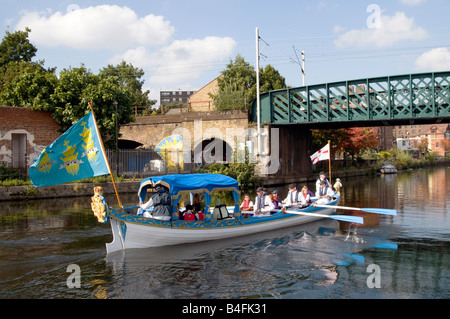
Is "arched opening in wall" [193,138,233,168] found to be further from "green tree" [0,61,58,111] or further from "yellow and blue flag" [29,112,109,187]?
"yellow and blue flag" [29,112,109,187]

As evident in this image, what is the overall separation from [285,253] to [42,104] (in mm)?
22974

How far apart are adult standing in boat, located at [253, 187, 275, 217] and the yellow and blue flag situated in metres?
6.87

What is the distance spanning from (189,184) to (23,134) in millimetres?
20385

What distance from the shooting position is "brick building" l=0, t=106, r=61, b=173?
93.7 ft

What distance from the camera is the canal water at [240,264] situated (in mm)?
9602

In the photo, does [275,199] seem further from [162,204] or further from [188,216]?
[162,204]

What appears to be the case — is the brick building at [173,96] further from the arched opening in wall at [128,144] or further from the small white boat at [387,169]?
the arched opening in wall at [128,144]

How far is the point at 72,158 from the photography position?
38.7 ft

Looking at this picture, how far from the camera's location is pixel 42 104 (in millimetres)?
29781

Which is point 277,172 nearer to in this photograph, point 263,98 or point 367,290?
point 263,98

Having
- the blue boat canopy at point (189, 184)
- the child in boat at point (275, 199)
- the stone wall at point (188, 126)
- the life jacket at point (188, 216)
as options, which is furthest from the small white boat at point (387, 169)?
the life jacket at point (188, 216)

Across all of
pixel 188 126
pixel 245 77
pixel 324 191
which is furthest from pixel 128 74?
pixel 324 191

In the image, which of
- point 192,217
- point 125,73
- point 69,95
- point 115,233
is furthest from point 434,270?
point 125,73

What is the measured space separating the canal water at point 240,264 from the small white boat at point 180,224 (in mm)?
294
